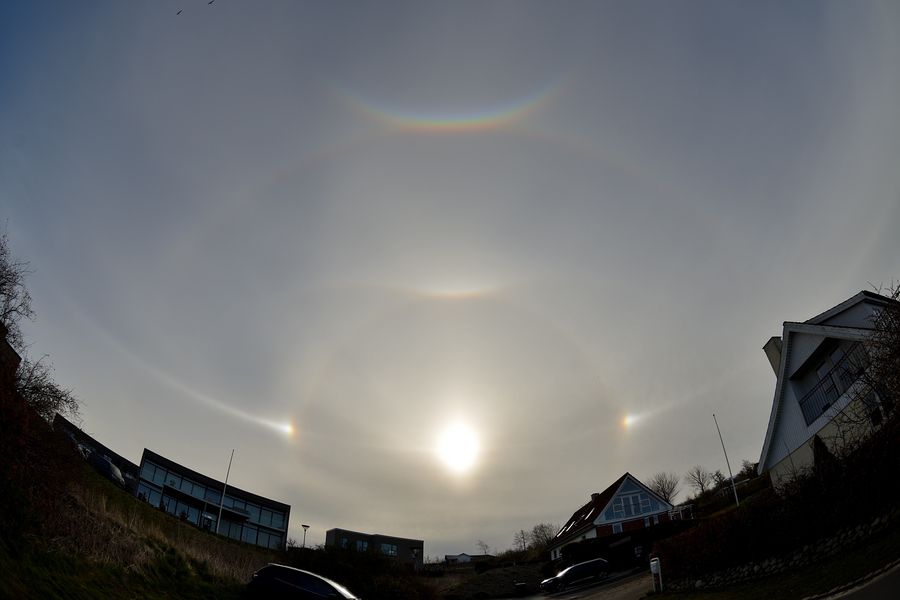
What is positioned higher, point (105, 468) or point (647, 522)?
point (105, 468)

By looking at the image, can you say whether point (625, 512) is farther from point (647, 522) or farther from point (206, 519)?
point (206, 519)

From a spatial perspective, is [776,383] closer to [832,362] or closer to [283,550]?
[832,362]

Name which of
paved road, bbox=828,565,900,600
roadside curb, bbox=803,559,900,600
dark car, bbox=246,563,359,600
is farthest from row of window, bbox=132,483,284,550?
paved road, bbox=828,565,900,600

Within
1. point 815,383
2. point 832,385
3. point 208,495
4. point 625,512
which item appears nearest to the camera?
point 832,385

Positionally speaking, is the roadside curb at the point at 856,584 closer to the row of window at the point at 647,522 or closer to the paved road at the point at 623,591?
the paved road at the point at 623,591

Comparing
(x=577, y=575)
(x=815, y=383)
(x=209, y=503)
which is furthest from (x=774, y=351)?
(x=209, y=503)

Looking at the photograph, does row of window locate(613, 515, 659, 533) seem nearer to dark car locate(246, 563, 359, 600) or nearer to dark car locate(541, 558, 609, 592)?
dark car locate(541, 558, 609, 592)

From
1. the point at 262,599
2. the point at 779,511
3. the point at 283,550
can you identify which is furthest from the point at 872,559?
the point at 283,550
